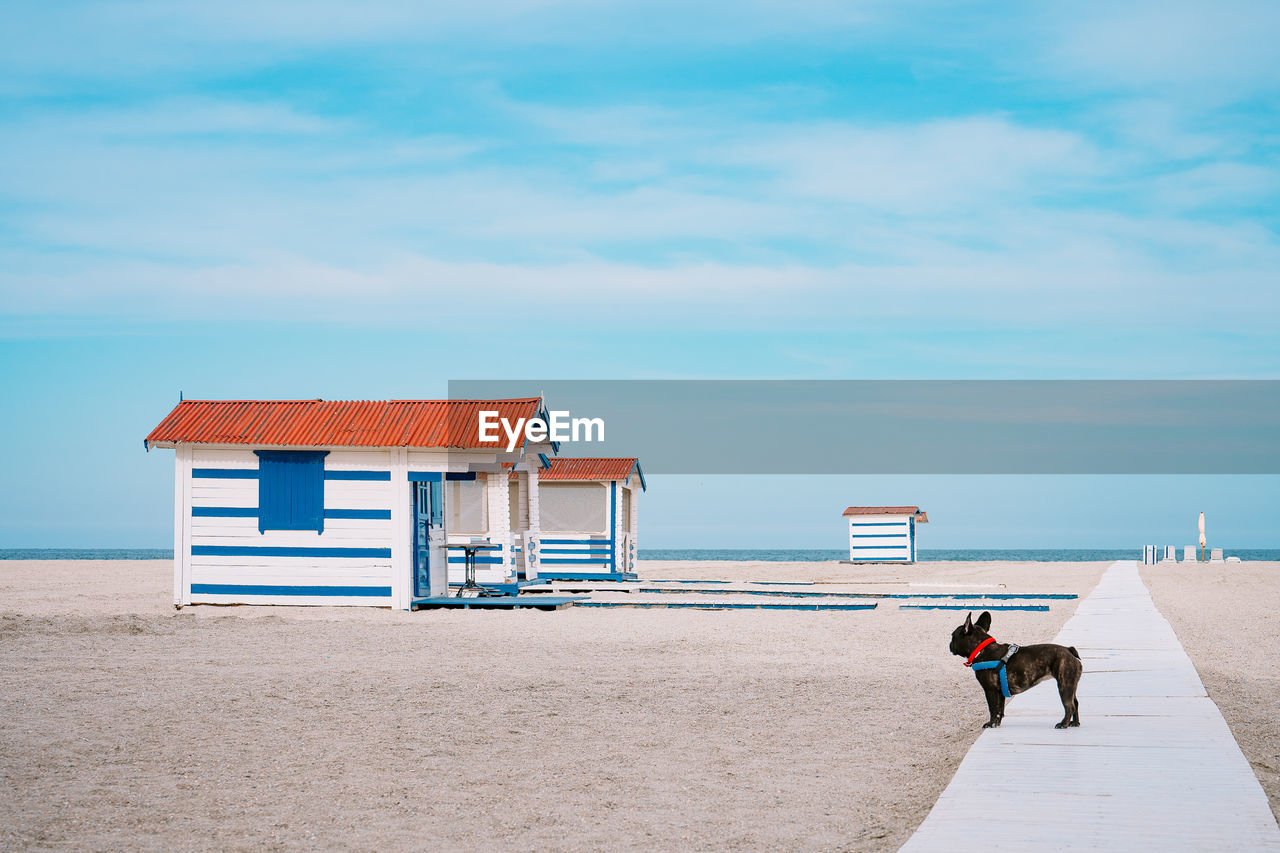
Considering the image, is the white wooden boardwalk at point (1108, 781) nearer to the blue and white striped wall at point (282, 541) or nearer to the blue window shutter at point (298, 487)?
the blue and white striped wall at point (282, 541)

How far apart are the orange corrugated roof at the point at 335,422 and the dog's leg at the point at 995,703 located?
13314mm

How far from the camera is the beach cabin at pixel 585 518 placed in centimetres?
3123

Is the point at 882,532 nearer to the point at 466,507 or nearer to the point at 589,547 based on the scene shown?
the point at 589,547

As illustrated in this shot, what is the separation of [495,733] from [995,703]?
3365 mm

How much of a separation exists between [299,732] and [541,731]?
1.68 meters

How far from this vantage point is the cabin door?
65.6 feet

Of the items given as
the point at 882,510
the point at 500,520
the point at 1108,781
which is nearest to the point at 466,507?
the point at 500,520

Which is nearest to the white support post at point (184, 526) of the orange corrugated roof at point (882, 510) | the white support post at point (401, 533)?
the white support post at point (401, 533)

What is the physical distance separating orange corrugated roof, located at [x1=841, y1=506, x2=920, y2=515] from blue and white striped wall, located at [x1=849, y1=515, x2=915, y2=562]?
6.2 inches

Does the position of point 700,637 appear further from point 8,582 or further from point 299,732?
point 8,582

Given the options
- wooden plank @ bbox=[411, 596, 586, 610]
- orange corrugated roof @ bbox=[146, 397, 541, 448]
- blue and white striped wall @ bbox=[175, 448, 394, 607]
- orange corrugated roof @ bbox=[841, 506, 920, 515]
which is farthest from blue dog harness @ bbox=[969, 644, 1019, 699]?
orange corrugated roof @ bbox=[841, 506, 920, 515]

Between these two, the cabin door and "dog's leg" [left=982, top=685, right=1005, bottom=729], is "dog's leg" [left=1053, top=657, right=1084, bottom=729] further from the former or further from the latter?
the cabin door

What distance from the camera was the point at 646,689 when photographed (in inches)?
398

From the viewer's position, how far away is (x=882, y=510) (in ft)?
157
